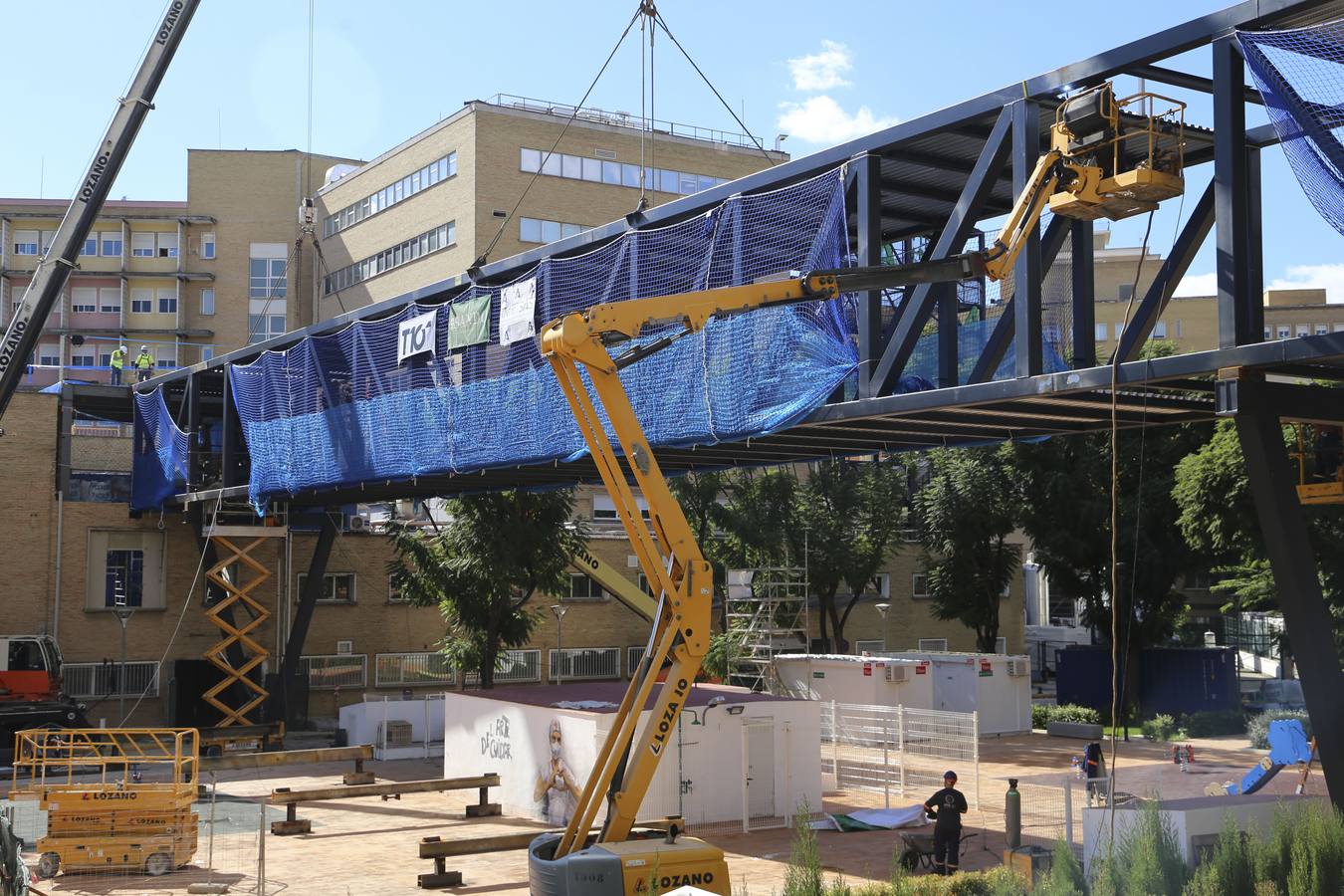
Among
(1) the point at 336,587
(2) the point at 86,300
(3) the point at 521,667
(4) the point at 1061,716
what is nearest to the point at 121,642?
(1) the point at 336,587

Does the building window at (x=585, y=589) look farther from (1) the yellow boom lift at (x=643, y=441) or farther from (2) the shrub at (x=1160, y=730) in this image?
(1) the yellow boom lift at (x=643, y=441)

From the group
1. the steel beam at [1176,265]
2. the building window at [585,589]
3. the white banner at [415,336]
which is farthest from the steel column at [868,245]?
the building window at [585,589]

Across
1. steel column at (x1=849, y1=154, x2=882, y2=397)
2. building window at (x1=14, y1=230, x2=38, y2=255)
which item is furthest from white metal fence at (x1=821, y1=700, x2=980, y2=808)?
building window at (x1=14, y1=230, x2=38, y2=255)

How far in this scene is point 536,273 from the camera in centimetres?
2442

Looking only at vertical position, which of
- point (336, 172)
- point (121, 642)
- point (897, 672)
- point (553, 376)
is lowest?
point (897, 672)

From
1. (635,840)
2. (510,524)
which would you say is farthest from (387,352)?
(635,840)

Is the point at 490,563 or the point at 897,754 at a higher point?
the point at 490,563

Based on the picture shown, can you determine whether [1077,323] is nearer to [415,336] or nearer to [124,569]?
[415,336]

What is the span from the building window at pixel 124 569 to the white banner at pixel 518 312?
21521mm

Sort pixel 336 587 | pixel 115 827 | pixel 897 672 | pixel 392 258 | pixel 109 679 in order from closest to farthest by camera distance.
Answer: pixel 115 827, pixel 897 672, pixel 109 679, pixel 336 587, pixel 392 258

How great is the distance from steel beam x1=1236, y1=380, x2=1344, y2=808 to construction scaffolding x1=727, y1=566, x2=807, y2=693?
24634 mm

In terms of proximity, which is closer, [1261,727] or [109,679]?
[1261,727]

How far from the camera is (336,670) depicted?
4409 centimetres

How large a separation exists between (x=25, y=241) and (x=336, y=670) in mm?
62496
